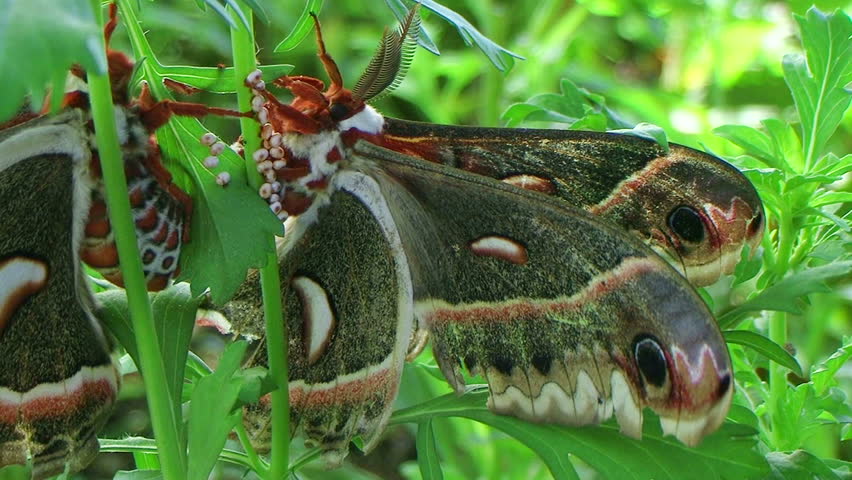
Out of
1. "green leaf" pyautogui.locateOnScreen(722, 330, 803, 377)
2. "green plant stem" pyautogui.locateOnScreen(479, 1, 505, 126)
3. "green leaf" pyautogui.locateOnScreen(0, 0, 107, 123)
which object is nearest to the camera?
"green leaf" pyautogui.locateOnScreen(0, 0, 107, 123)

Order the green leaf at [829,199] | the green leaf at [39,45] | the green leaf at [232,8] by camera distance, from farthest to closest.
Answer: the green leaf at [829,199] → the green leaf at [232,8] → the green leaf at [39,45]

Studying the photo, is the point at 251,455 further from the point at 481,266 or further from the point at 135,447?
the point at 481,266

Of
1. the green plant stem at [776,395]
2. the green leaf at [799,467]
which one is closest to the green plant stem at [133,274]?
the green leaf at [799,467]

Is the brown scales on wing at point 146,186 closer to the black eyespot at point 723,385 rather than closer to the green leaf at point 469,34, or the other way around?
the green leaf at point 469,34

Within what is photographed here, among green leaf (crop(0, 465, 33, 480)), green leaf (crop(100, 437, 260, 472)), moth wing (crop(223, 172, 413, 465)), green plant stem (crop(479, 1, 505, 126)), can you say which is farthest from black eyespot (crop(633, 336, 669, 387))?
green plant stem (crop(479, 1, 505, 126))

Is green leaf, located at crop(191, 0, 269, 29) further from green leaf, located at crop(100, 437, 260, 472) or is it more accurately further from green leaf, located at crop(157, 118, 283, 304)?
green leaf, located at crop(100, 437, 260, 472)

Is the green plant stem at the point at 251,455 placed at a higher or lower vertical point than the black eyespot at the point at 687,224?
lower
